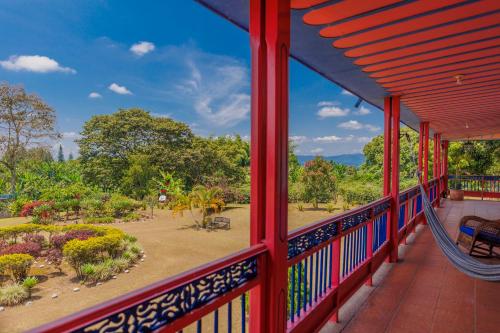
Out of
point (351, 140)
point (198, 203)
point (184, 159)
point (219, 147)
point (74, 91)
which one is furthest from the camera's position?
point (351, 140)

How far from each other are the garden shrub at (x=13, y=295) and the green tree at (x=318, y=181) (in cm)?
1256

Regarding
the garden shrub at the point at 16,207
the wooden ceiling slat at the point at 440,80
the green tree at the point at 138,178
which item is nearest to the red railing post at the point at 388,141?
the wooden ceiling slat at the point at 440,80

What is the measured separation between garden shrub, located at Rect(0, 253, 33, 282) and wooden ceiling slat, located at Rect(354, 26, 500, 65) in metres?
8.96

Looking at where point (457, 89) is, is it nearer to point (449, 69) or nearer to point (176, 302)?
point (449, 69)

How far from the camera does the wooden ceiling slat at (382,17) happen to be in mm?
1551

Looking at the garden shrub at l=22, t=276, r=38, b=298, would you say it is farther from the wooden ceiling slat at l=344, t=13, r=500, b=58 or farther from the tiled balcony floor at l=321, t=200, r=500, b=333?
the wooden ceiling slat at l=344, t=13, r=500, b=58

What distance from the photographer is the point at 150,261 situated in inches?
365

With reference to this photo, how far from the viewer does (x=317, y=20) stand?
1701mm

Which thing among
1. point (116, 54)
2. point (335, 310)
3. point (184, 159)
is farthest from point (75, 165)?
point (116, 54)

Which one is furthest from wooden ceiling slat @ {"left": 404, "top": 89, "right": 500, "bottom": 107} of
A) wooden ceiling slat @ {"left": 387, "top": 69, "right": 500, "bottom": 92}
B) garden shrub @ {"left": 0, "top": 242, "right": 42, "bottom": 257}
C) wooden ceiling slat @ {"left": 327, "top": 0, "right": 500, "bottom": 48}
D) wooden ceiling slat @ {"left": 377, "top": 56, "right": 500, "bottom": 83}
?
garden shrub @ {"left": 0, "top": 242, "right": 42, "bottom": 257}

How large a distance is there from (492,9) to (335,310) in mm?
2139

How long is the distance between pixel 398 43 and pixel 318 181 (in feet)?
47.7

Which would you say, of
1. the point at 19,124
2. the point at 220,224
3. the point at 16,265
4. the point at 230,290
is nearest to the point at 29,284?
the point at 16,265

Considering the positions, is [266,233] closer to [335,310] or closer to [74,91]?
[335,310]
